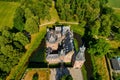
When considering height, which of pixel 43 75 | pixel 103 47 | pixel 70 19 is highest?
pixel 70 19

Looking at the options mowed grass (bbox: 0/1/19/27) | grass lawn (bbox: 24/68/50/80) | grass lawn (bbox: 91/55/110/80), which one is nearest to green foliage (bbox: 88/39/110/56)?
grass lawn (bbox: 91/55/110/80)

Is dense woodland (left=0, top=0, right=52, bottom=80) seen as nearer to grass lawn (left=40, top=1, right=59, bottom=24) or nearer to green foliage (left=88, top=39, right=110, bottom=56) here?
grass lawn (left=40, top=1, right=59, bottom=24)

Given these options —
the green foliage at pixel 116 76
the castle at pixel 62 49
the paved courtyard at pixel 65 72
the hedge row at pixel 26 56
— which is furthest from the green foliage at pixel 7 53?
the green foliage at pixel 116 76

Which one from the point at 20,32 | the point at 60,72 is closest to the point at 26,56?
the point at 20,32

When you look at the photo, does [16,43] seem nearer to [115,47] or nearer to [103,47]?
[103,47]

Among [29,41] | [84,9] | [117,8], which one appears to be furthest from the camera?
[117,8]

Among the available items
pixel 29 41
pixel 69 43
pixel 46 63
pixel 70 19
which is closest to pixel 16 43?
pixel 29 41

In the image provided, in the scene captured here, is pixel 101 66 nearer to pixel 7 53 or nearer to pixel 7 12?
pixel 7 53

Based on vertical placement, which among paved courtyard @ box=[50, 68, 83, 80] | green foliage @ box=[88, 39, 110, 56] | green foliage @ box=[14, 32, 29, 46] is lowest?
paved courtyard @ box=[50, 68, 83, 80]
